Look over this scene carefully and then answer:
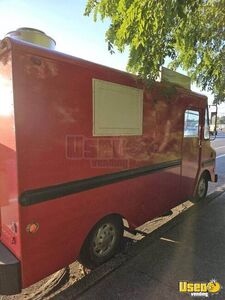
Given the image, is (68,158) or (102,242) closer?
(68,158)

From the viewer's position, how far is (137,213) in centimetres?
379

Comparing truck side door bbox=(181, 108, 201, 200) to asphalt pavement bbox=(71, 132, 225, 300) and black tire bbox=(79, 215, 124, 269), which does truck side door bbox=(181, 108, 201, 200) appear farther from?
black tire bbox=(79, 215, 124, 269)

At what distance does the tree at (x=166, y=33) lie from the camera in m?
2.84

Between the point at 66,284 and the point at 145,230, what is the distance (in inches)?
76.0

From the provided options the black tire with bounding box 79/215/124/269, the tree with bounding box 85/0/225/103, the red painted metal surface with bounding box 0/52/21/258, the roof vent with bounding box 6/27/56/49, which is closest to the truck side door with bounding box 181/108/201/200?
the tree with bounding box 85/0/225/103

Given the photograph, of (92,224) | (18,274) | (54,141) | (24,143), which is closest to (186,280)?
(92,224)

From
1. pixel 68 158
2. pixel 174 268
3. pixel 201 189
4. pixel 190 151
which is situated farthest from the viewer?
pixel 201 189

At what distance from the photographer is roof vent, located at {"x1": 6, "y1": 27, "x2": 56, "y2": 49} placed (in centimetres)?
266

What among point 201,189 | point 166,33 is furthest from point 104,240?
point 201,189

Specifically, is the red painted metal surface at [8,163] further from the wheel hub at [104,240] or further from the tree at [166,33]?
the tree at [166,33]

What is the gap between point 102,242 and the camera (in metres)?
3.37

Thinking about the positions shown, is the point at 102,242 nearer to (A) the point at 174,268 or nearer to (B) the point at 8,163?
(A) the point at 174,268

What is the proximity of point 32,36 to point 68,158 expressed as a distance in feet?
4.63

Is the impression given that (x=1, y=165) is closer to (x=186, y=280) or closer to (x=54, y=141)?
(x=54, y=141)
